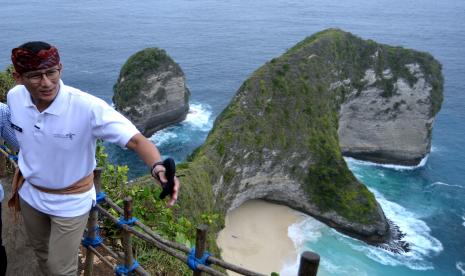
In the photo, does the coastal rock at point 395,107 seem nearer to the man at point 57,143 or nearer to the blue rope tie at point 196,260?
the blue rope tie at point 196,260

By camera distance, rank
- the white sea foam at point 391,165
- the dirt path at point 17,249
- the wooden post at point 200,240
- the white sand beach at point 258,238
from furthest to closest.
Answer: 1. the white sea foam at point 391,165
2. the white sand beach at point 258,238
3. the dirt path at point 17,249
4. the wooden post at point 200,240

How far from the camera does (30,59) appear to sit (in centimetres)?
371

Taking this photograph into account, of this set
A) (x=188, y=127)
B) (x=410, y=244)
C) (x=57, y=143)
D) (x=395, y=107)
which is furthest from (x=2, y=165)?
(x=188, y=127)

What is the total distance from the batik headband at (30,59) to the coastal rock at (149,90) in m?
48.2

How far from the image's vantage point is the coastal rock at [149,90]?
51688 millimetres

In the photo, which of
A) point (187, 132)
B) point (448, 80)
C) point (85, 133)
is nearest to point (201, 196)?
point (85, 133)

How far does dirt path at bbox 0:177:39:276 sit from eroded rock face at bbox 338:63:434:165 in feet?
145

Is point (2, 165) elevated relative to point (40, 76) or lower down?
lower down

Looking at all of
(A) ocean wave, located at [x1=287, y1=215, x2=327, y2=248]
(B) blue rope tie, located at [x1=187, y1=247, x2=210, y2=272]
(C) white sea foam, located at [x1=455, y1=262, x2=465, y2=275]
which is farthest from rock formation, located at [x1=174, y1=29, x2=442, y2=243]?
(B) blue rope tie, located at [x1=187, y1=247, x2=210, y2=272]

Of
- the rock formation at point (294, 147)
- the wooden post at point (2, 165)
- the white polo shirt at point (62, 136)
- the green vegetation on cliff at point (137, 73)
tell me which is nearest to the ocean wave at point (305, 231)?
the rock formation at point (294, 147)

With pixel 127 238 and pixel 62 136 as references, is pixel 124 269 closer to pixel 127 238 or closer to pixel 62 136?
pixel 127 238

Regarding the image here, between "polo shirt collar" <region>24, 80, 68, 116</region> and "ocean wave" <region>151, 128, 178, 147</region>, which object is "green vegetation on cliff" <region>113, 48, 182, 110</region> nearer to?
"ocean wave" <region>151, 128, 178, 147</region>

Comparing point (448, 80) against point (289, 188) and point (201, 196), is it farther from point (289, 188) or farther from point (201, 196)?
point (201, 196)

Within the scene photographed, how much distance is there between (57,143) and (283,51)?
83981 millimetres
